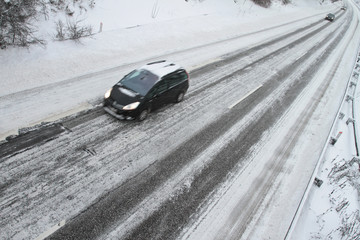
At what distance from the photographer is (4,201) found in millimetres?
5582

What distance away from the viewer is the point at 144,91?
9211 millimetres

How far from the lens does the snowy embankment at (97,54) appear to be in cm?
892

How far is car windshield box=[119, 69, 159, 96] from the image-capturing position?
9297 millimetres

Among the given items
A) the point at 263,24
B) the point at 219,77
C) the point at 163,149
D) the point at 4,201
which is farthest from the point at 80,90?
the point at 263,24

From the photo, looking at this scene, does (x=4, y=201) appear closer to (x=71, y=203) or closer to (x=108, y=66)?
(x=71, y=203)

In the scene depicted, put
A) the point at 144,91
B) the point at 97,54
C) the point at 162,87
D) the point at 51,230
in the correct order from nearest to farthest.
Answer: the point at 51,230 → the point at 144,91 → the point at 162,87 → the point at 97,54

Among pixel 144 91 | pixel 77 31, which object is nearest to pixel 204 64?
pixel 144 91

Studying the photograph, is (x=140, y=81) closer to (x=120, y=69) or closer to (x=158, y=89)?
(x=158, y=89)

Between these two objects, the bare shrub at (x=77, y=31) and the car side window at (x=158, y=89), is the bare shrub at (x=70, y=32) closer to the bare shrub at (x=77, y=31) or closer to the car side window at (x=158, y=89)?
the bare shrub at (x=77, y=31)

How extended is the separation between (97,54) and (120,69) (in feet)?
5.96

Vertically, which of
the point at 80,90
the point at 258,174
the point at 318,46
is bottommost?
the point at 258,174

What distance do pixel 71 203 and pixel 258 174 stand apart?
5.93 meters

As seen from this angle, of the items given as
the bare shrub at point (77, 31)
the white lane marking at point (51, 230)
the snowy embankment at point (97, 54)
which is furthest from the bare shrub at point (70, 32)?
the white lane marking at point (51, 230)

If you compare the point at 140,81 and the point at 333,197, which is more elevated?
the point at 140,81
